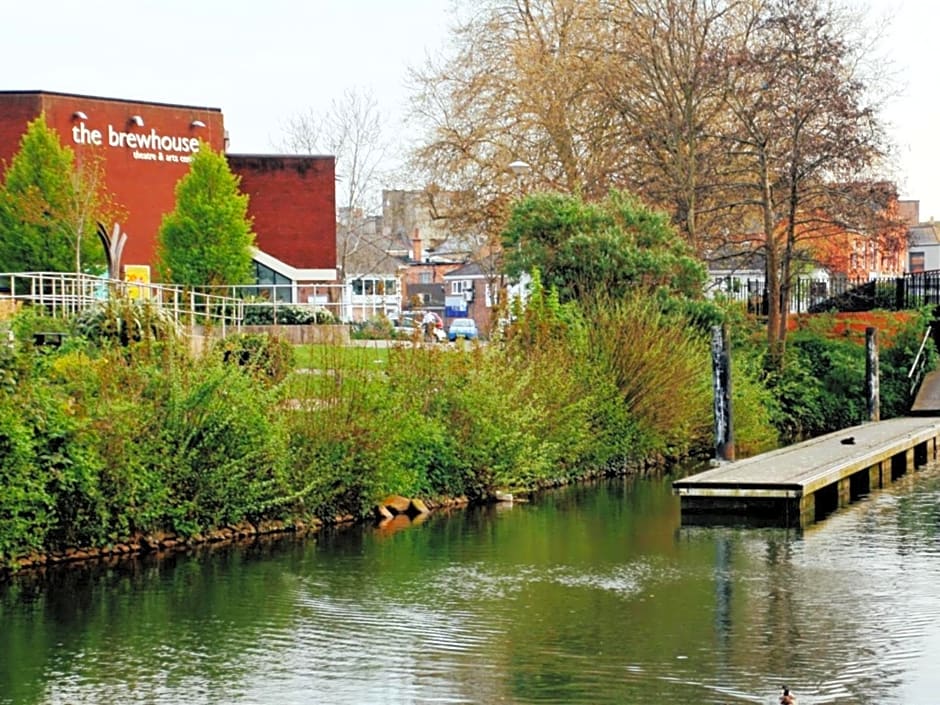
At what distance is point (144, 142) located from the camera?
209ft

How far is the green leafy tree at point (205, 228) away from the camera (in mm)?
57406

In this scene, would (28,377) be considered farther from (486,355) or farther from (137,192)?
(137,192)

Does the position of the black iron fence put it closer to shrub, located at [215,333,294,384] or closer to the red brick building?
the red brick building

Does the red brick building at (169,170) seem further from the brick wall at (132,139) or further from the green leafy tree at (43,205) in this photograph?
the green leafy tree at (43,205)

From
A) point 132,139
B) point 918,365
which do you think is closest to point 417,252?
point 132,139

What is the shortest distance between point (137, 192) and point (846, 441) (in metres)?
36.3

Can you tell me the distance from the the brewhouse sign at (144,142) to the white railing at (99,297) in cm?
1045

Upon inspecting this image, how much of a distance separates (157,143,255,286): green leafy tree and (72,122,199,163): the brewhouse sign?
453 centimetres

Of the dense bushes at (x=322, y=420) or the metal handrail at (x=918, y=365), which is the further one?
the metal handrail at (x=918, y=365)

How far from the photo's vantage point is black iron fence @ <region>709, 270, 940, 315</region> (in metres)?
53.1

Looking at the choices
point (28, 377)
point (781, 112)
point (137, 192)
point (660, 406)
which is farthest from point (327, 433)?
point (137, 192)

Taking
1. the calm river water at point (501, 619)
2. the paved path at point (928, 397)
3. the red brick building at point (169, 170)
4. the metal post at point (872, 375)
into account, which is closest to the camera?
the calm river water at point (501, 619)

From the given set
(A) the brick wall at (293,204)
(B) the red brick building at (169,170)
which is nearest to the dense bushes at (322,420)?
(B) the red brick building at (169,170)

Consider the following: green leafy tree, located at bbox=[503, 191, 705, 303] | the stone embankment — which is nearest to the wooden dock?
the stone embankment
